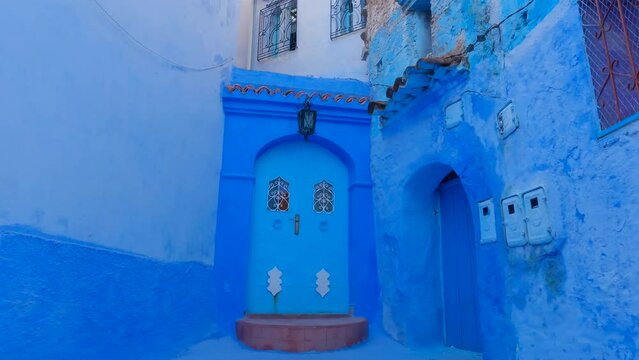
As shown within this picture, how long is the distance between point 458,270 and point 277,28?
6.23 metres

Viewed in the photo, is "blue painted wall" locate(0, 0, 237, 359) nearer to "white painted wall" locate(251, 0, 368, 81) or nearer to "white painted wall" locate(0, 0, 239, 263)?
"white painted wall" locate(0, 0, 239, 263)

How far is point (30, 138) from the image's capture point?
3848mm

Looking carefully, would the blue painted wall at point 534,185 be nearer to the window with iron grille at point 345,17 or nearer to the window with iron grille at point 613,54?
the window with iron grille at point 613,54

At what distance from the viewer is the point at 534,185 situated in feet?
11.1

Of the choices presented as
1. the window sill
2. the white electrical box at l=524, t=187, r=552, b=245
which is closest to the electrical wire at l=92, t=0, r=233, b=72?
the white electrical box at l=524, t=187, r=552, b=245

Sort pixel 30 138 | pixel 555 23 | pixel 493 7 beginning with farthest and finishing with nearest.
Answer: pixel 493 7 < pixel 30 138 < pixel 555 23

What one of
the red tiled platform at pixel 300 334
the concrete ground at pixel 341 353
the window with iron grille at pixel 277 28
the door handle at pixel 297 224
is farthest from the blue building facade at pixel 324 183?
the window with iron grille at pixel 277 28

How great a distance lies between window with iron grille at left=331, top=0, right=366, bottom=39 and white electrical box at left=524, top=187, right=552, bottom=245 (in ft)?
18.7

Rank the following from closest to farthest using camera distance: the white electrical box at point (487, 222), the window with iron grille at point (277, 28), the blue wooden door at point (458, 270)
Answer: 1. the white electrical box at point (487, 222)
2. the blue wooden door at point (458, 270)
3. the window with iron grille at point (277, 28)

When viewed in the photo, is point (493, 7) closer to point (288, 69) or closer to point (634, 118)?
point (634, 118)

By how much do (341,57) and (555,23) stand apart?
5.38 m

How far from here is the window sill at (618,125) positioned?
2523 millimetres

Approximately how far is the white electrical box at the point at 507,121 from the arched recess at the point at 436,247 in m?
1.11

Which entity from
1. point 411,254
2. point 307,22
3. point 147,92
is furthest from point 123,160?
point 307,22
